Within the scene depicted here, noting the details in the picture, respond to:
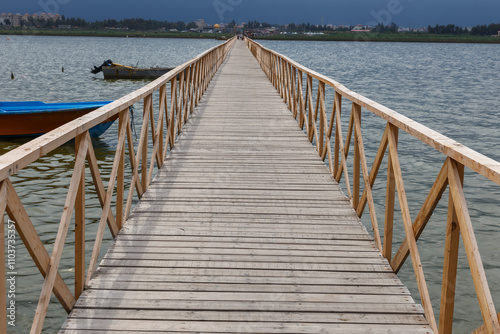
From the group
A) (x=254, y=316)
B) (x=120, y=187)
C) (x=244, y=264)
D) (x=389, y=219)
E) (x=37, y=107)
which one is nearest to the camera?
(x=254, y=316)

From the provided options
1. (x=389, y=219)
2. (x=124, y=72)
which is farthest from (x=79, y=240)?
(x=124, y=72)

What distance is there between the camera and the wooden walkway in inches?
117

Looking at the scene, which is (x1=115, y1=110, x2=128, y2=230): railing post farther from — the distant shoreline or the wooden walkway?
the distant shoreline

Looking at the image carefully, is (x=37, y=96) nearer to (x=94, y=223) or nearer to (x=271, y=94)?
(x=271, y=94)

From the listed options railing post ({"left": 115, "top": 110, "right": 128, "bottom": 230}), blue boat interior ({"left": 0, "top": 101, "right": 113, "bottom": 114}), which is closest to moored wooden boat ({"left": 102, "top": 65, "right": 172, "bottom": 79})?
blue boat interior ({"left": 0, "top": 101, "right": 113, "bottom": 114})

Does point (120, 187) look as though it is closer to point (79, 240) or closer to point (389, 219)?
point (79, 240)

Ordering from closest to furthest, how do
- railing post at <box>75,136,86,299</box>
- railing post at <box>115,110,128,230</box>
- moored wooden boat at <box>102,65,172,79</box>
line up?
railing post at <box>75,136,86,299</box>, railing post at <box>115,110,128,230</box>, moored wooden boat at <box>102,65,172,79</box>

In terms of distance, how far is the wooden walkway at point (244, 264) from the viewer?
2975 millimetres

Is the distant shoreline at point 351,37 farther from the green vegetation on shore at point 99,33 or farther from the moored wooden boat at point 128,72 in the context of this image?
the moored wooden boat at point 128,72

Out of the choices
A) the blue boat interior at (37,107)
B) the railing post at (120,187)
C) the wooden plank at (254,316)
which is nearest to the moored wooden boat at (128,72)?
the blue boat interior at (37,107)

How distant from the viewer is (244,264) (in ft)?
12.1

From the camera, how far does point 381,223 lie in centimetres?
782

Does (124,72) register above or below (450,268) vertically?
below

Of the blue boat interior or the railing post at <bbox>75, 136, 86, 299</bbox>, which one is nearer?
the railing post at <bbox>75, 136, 86, 299</bbox>
